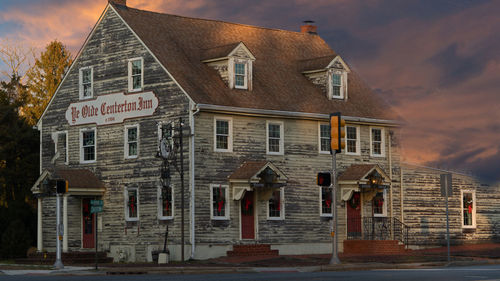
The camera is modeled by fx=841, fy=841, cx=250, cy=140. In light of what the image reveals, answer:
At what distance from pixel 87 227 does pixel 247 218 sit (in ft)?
28.8

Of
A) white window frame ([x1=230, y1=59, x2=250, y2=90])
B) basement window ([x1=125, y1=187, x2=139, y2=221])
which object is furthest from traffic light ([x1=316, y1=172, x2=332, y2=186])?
basement window ([x1=125, y1=187, x2=139, y2=221])

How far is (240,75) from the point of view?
130 ft

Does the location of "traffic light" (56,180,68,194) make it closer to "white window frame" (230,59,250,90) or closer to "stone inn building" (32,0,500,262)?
"stone inn building" (32,0,500,262)

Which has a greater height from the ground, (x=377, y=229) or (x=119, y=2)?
(x=119, y=2)

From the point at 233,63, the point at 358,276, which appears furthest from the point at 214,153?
the point at 358,276

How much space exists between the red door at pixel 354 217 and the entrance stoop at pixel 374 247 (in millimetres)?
1239

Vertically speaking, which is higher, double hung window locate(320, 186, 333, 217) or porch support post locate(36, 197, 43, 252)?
double hung window locate(320, 186, 333, 217)

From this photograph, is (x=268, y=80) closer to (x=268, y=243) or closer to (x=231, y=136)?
(x=231, y=136)

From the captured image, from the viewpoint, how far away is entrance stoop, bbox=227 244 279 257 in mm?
36625

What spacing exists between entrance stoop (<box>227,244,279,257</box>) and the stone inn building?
46cm

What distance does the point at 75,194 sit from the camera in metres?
39.2

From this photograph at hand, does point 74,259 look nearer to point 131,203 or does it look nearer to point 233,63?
point 131,203

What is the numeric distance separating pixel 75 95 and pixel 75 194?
230 inches

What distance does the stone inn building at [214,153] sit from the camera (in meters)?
37.1
